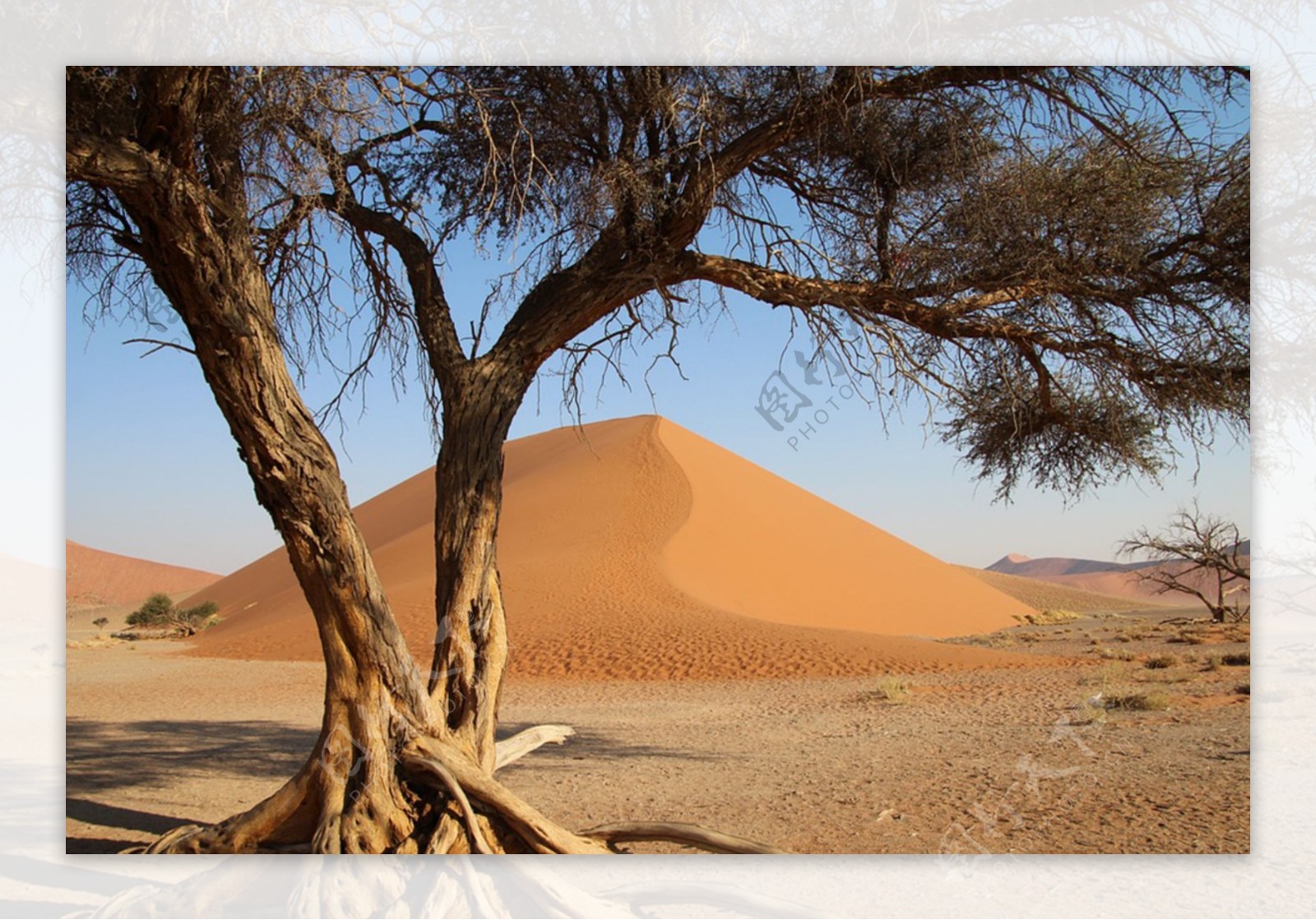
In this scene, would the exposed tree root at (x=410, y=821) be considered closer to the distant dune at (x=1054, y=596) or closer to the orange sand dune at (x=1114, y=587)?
the orange sand dune at (x=1114, y=587)

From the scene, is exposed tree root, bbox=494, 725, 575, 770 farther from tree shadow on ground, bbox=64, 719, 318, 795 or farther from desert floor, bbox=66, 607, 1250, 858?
tree shadow on ground, bbox=64, 719, 318, 795

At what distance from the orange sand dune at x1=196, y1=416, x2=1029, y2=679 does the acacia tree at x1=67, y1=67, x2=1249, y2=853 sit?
10.7m

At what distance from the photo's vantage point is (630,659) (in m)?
18.9

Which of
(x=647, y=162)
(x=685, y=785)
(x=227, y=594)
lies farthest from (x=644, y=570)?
(x=647, y=162)

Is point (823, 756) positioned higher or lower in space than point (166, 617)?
higher

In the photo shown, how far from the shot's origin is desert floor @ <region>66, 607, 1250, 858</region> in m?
7.10

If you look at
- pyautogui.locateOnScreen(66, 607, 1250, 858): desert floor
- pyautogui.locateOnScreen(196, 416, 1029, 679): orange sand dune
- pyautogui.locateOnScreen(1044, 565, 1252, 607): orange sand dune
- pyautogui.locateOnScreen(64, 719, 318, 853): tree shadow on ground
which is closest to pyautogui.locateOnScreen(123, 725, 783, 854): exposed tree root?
pyautogui.locateOnScreen(66, 607, 1250, 858): desert floor

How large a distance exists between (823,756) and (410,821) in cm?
455

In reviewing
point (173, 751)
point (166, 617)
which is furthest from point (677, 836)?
point (166, 617)

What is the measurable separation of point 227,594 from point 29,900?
3268 centimetres

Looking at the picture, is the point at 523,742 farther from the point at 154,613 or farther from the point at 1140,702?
the point at 154,613

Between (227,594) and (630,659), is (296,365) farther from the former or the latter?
(227,594)

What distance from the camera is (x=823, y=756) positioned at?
9664 mm

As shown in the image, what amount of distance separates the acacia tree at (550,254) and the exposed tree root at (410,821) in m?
0.02
